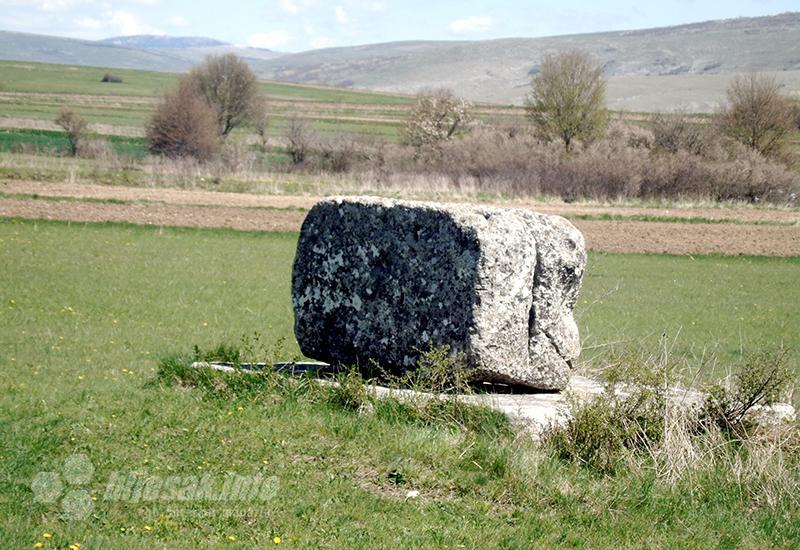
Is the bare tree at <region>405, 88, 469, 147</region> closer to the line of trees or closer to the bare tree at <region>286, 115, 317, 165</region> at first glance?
the line of trees

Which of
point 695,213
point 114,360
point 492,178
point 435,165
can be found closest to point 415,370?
point 114,360

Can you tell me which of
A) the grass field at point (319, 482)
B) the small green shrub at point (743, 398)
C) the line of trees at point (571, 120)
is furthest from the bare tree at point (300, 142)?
the small green shrub at point (743, 398)

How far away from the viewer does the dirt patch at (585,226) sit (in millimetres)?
36406

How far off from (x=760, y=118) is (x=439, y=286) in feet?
221

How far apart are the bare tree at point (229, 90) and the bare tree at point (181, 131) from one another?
1844 cm

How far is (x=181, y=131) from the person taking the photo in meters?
72.6

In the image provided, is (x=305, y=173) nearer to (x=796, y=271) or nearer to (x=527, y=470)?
(x=796, y=271)

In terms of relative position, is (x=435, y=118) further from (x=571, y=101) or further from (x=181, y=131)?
(x=181, y=131)

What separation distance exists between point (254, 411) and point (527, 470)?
8.38 feet

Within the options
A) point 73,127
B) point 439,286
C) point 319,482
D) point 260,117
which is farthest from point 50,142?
point 319,482

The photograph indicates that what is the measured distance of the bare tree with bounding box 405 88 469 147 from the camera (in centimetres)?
7831

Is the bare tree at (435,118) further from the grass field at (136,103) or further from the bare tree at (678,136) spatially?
the bare tree at (678,136)

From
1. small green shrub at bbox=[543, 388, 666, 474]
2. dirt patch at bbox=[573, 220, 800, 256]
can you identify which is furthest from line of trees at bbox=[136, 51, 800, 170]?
small green shrub at bbox=[543, 388, 666, 474]

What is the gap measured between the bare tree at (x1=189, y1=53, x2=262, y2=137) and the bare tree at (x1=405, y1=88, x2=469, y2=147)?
1993 centimetres
